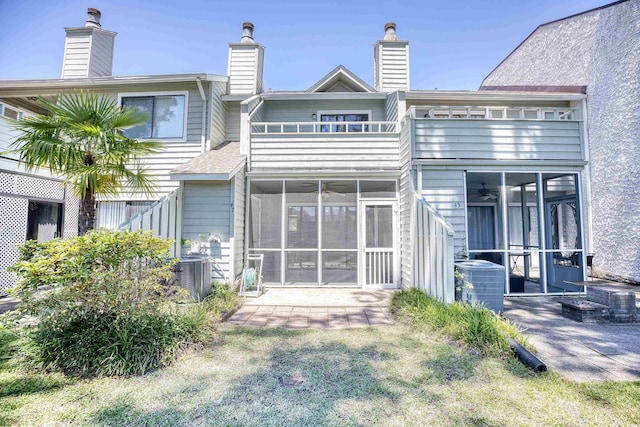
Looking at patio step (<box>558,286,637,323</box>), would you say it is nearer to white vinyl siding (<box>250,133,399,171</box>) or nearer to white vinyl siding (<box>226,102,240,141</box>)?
white vinyl siding (<box>250,133,399,171</box>)

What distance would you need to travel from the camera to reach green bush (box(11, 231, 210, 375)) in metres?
3.12

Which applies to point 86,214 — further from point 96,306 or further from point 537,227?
point 537,227

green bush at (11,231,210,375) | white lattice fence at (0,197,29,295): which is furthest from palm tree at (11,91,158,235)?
white lattice fence at (0,197,29,295)

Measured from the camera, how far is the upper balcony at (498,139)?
6.55m

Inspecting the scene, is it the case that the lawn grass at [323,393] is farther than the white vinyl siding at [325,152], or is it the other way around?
the white vinyl siding at [325,152]

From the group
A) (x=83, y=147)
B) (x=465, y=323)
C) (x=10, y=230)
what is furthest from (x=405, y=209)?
(x=10, y=230)

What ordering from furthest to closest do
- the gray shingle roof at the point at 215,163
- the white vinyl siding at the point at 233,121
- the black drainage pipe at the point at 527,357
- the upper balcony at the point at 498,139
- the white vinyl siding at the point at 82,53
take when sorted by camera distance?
1. the white vinyl siding at the point at 82,53
2. the white vinyl siding at the point at 233,121
3. the upper balcony at the point at 498,139
4. the gray shingle roof at the point at 215,163
5. the black drainage pipe at the point at 527,357

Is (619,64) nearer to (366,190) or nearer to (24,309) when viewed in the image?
(366,190)

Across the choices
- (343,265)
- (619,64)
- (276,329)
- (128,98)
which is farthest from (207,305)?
(619,64)

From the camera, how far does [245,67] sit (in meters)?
9.59

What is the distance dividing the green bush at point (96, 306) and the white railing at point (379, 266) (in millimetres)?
4505

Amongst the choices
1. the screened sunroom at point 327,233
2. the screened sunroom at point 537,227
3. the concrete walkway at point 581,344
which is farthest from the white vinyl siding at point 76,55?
the concrete walkway at point 581,344

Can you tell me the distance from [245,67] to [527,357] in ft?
Answer: 33.8

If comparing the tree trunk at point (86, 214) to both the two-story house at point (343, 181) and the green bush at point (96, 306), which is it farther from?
the two-story house at point (343, 181)
